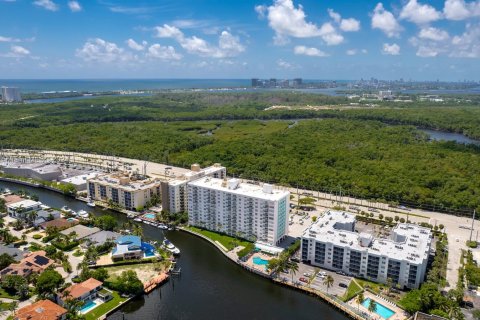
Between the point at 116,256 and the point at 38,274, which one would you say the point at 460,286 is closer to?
the point at 116,256

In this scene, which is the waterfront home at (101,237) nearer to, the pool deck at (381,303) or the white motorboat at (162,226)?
the white motorboat at (162,226)

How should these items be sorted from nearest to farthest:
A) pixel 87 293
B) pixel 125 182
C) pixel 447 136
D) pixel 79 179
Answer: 1. pixel 87 293
2. pixel 125 182
3. pixel 79 179
4. pixel 447 136

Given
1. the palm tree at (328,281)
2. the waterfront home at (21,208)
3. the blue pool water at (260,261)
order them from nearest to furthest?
the palm tree at (328,281) < the blue pool water at (260,261) < the waterfront home at (21,208)

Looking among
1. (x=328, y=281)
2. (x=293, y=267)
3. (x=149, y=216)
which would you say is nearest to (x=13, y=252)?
(x=149, y=216)

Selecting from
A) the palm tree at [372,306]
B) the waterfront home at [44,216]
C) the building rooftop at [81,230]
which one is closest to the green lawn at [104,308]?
the building rooftop at [81,230]

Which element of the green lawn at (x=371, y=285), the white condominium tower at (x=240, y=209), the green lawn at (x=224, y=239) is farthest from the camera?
the green lawn at (x=224, y=239)

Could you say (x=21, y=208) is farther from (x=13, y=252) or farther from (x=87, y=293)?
(x=87, y=293)

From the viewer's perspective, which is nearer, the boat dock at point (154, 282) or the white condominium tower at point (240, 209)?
the boat dock at point (154, 282)
